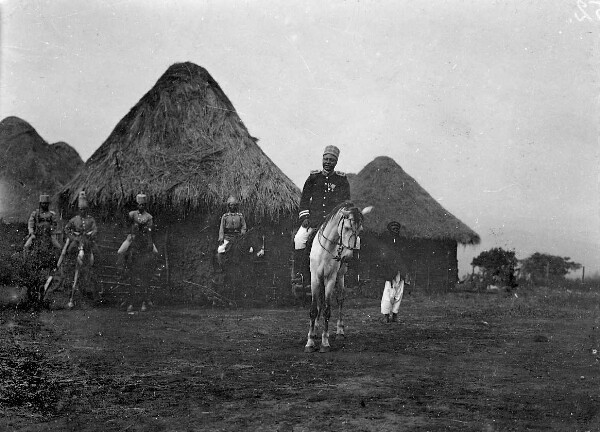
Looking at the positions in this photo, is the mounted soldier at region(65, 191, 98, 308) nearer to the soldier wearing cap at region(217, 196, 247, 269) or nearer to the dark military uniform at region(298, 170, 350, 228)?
the soldier wearing cap at region(217, 196, 247, 269)

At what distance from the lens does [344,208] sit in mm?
6656

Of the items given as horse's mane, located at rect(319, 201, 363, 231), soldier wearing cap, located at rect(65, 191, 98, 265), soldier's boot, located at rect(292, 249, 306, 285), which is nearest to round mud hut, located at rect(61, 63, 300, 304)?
soldier wearing cap, located at rect(65, 191, 98, 265)

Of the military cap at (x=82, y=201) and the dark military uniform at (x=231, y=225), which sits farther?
the dark military uniform at (x=231, y=225)

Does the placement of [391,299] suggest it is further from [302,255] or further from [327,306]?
[327,306]

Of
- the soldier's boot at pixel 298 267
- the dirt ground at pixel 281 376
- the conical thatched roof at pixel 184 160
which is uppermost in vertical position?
the conical thatched roof at pixel 184 160

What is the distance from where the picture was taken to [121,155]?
12969 millimetres

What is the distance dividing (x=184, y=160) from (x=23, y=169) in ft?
32.9

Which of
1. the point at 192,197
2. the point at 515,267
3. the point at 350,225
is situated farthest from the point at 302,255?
the point at 515,267

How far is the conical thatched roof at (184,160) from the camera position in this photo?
40.3ft

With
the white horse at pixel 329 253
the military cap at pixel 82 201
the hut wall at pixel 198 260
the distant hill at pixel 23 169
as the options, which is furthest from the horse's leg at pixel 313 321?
the distant hill at pixel 23 169

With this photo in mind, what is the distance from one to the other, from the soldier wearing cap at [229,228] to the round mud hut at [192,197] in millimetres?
336

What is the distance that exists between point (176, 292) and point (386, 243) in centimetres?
970

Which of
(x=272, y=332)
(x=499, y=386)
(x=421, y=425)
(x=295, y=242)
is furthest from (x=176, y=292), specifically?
(x=421, y=425)

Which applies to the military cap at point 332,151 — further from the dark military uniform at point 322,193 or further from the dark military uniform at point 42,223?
the dark military uniform at point 42,223
